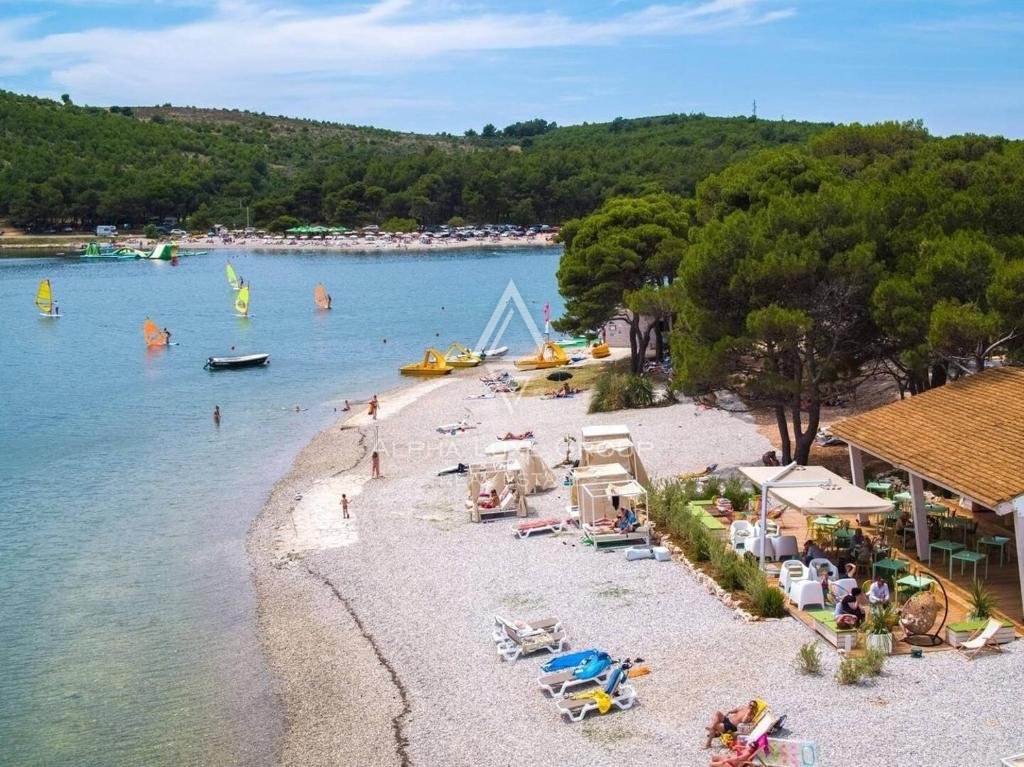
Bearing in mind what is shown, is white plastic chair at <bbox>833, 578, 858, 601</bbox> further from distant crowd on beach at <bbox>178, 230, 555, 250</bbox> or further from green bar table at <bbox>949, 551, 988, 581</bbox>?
distant crowd on beach at <bbox>178, 230, 555, 250</bbox>

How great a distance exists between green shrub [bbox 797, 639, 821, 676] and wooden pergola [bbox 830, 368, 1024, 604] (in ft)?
9.59

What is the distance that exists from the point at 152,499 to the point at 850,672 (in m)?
20.2

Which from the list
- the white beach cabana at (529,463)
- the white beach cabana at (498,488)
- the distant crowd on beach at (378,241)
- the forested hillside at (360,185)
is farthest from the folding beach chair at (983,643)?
the distant crowd on beach at (378,241)

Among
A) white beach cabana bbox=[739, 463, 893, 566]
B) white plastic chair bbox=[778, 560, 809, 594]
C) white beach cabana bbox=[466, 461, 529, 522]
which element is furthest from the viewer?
white beach cabana bbox=[466, 461, 529, 522]

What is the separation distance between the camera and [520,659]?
1523 centimetres

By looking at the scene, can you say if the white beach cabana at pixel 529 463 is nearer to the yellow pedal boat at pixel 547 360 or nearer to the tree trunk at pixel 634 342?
the tree trunk at pixel 634 342

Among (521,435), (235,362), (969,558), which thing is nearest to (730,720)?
(969,558)

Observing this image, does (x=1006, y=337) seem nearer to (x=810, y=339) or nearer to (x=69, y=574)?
(x=810, y=339)

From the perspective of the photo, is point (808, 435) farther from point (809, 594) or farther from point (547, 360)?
point (547, 360)

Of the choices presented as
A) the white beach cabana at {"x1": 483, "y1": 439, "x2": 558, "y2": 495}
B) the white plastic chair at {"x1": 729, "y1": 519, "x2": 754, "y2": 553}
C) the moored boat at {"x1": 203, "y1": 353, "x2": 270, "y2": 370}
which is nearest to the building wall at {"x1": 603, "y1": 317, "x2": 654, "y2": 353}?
the moored boat at {"x1": 203, "y1": 353, "x2": 270, "y2": 370}

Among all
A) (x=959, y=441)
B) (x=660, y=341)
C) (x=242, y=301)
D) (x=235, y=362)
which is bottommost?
(x=235, y=362)

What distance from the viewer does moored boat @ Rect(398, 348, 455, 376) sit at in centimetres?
4762

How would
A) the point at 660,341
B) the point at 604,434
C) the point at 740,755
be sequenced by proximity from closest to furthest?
the point at 740,755
the point at 604,434
the point at 660,341

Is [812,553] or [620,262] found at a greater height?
[620,262]
